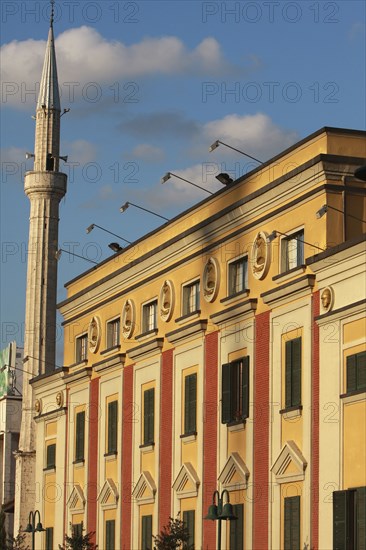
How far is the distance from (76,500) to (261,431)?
1659 centimetres

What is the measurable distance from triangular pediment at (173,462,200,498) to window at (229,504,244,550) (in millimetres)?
2880

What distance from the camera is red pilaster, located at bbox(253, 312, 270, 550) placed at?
1523 inches

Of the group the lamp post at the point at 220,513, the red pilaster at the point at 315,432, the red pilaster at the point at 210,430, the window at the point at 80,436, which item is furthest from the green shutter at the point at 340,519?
the window at the point at 80,436

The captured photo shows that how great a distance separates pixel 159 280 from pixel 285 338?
1045 centimetres

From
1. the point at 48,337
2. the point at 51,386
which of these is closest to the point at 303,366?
the point at 51,386

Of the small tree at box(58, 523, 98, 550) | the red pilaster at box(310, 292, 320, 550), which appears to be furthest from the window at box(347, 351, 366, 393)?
the small tree at box(58, 523, 98, 550)

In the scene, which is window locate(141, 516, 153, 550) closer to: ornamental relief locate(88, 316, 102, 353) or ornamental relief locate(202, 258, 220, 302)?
ornamental relief locate(88, 316, 102, 353)

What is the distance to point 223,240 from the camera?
42.1 m

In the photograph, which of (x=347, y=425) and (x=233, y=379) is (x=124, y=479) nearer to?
(x=233, y=379)

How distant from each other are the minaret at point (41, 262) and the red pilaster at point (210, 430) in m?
38.4

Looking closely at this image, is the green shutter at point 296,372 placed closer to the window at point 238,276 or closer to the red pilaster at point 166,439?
the window at point 238,276

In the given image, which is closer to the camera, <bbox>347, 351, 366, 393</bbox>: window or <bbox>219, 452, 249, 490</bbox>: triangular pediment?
<bbox>347, 351, 366, 393</bbox>: window

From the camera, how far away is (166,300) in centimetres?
4675

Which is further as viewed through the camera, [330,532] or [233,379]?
[233,379]
